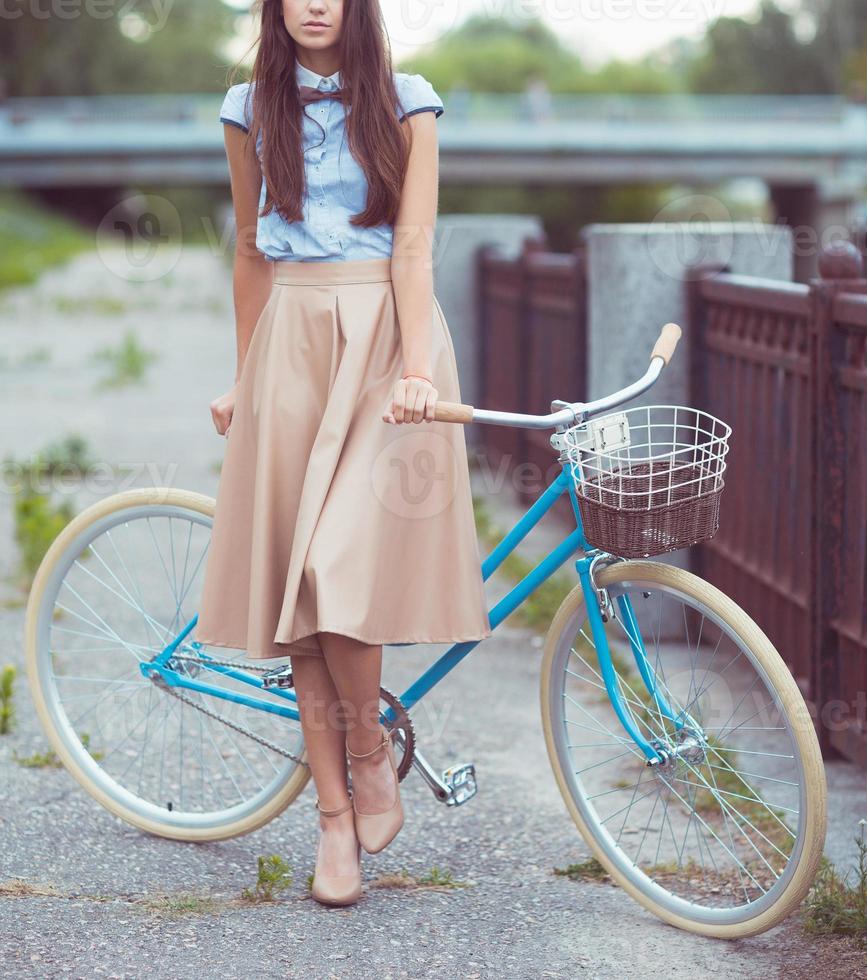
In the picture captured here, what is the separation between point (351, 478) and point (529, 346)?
5.10 m

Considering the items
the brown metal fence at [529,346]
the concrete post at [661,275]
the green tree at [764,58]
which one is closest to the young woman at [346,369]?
the concrete post at [661,275]

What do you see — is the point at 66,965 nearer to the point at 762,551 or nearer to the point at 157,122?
the point at 762,551

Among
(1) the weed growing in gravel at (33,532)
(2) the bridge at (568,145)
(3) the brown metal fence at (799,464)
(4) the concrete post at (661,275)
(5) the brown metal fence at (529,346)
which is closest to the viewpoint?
(3) the brown metal fence at (799,464)

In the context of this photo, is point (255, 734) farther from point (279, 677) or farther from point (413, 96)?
point (413, 96)

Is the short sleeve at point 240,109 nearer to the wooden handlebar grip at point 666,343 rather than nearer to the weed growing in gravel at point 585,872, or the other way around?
the wooden handlebar grip at point 666,343

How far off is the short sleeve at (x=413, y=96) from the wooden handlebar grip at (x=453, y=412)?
25.7 inches

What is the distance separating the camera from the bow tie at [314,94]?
2.89m

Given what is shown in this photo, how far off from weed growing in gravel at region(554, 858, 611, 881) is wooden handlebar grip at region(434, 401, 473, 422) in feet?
4.07

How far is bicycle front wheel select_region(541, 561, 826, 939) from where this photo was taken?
105 inches

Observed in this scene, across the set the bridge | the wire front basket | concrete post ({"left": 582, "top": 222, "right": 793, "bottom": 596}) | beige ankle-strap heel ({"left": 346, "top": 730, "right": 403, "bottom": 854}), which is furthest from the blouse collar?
the bridge

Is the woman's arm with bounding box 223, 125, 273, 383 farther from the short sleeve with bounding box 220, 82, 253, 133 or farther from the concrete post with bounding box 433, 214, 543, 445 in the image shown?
the concrete post with bounding box 433, 214, 543, 445

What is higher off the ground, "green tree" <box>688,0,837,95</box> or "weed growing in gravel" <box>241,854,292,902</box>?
"green tree" <box>688,0,837,95</box>

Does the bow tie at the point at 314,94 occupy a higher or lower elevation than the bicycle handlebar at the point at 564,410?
higher

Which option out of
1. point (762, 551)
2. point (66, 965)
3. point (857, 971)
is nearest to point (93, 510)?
point (66, 965)
